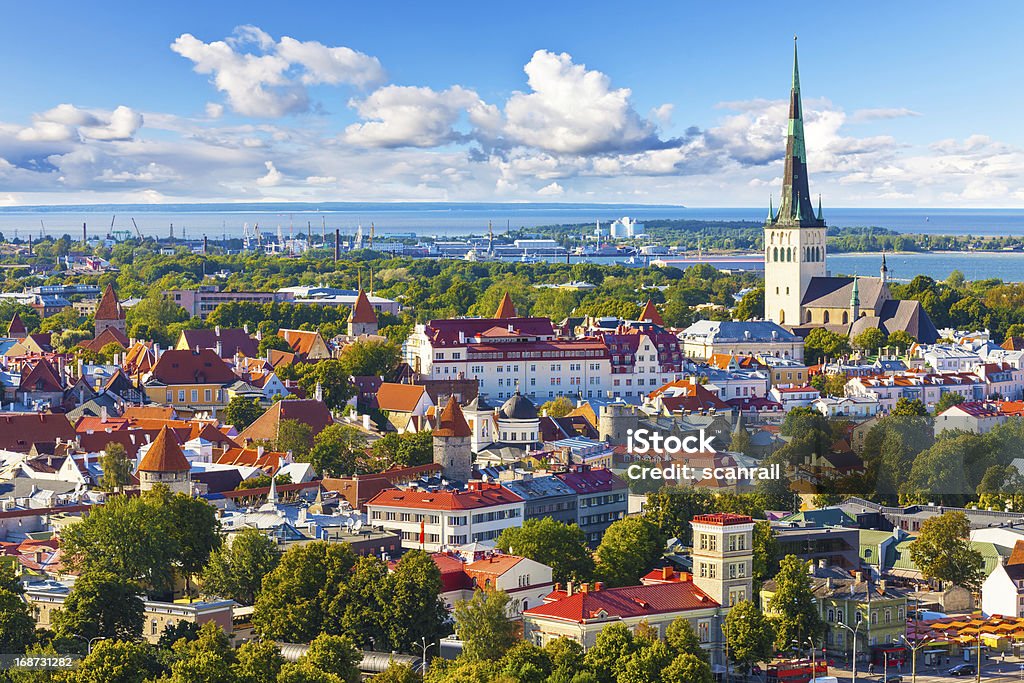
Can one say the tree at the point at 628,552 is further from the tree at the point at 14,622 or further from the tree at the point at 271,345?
the tree at the point at 271,345

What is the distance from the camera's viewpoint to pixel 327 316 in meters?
107

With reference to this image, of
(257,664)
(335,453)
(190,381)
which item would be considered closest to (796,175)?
(190,381)

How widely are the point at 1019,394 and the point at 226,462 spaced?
1372 inches

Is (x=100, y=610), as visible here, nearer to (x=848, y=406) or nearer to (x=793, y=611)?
(x=793, y=611)

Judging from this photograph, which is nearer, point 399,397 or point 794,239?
point 399,397

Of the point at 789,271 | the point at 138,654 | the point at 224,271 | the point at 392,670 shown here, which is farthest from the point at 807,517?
the point at 224,271

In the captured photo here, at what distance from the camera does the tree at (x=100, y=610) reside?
34031 millimetres

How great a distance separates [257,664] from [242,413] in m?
33.8

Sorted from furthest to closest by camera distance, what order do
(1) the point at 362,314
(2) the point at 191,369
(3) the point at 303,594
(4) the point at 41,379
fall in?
(1) the point at 362,314 < (2) the point at 191,369 < (4) the point at 41,379 < (3) the point at 303,594

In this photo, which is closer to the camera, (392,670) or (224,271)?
(392,670)

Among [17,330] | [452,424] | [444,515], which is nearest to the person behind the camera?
[444,515]

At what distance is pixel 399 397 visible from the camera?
6506cm

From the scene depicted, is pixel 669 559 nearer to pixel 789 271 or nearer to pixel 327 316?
pixel 789 271

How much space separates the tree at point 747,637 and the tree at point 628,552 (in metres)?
3.93
